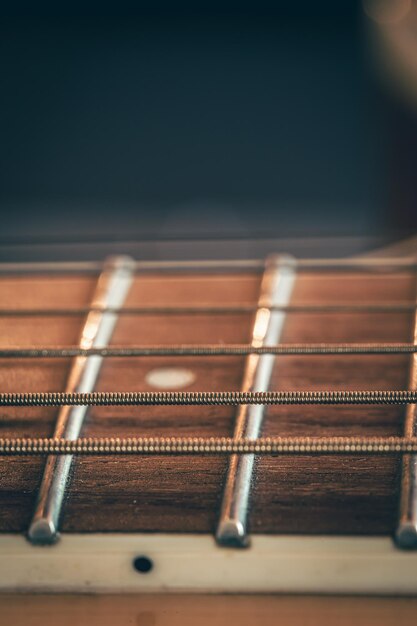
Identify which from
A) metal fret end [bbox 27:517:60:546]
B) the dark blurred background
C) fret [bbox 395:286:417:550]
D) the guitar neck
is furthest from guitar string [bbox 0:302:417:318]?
the dark blurred background

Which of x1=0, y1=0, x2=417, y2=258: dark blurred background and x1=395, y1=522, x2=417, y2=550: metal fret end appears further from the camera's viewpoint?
x1=0, y1=0, x2=417, y2=258: dark blurred background

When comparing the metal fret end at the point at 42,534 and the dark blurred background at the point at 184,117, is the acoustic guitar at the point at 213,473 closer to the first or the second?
the metal fret end at the point at 42,534

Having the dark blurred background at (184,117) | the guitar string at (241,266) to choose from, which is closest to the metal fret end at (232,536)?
the guitar string at (241,266)

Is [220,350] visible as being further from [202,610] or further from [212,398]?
[202,610]

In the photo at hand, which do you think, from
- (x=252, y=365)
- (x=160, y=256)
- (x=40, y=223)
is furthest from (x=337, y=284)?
(x=40, y=223)

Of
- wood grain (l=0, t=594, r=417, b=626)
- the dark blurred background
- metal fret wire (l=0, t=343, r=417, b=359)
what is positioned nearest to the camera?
wood grain (l=0, t=594, r=417, b=626)

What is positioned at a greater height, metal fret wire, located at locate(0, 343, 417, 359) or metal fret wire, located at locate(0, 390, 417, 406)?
metal fret wire, located at locate(0, 343, 417, 359)

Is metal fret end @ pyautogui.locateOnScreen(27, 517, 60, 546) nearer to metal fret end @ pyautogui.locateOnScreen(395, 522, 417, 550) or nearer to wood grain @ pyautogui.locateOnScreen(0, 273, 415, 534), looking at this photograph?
wood grain @ pyautogui.locateOnScreen(0, 273, 415, 534)

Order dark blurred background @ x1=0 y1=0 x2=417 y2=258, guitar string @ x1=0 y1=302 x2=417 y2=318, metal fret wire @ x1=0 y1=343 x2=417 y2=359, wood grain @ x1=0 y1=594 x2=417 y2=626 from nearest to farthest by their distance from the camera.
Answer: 1. wood grain @ x1=0 y1=594 x2=417 y2=626
2. metal fret wire @ x1=0 y1=343 x2=417 y2=359
3. guitar string @ x1=0 y1=302 x2=417 y2=318
4. dark blurred background @ x1=0 y1=0 x2=417 y2=258
